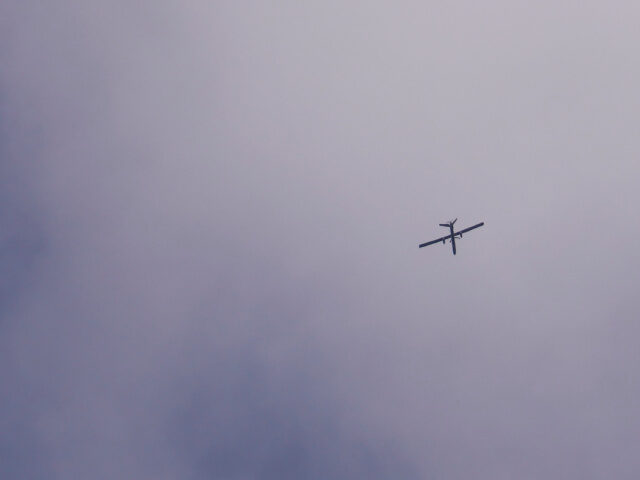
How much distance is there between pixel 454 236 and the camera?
18125cm
